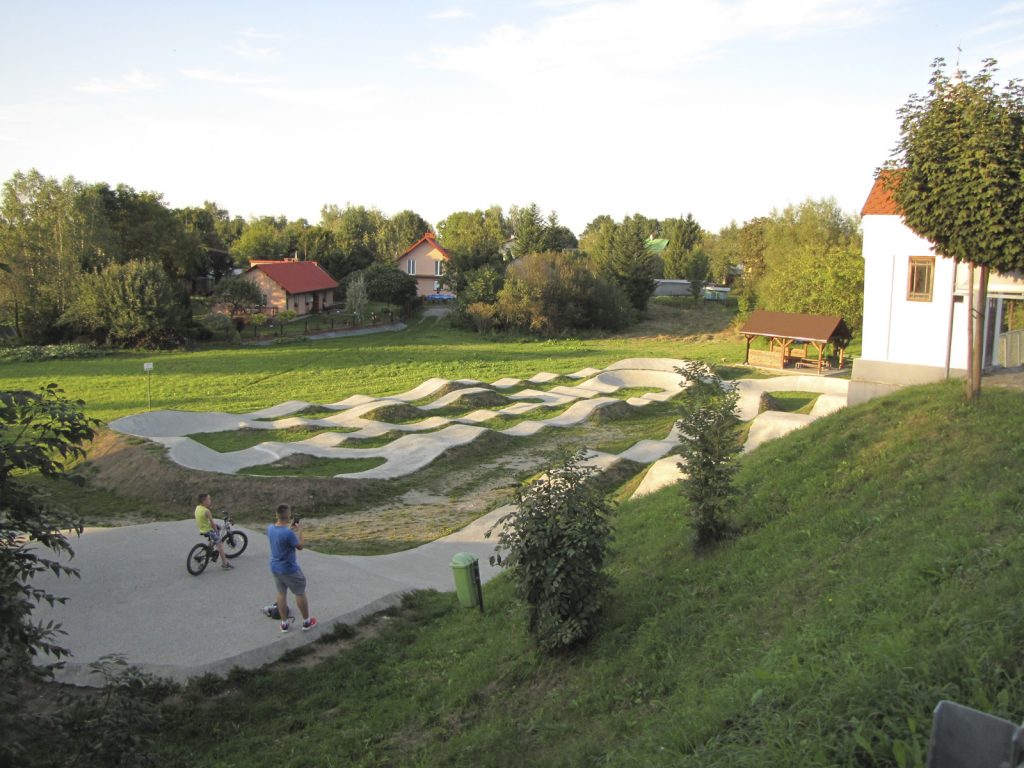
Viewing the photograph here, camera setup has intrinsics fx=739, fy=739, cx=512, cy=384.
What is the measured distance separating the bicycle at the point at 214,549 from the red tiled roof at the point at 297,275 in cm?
4628

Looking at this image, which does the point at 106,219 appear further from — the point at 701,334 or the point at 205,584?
the point at 205,584

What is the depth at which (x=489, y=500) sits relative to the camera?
16.8m

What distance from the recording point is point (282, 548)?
8.77m

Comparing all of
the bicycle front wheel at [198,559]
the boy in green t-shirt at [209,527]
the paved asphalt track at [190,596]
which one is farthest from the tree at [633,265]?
the bicycle front wheel at [198,559]

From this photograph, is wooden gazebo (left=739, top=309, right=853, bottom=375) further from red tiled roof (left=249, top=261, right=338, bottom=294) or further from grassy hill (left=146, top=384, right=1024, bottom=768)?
Answer: red tiled roof (left=249, top=261, right=338, bottom=294)

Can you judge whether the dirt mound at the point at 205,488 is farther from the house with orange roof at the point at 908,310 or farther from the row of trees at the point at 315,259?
the row of trees at the point at 315,259

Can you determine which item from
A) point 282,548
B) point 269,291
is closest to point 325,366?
point 269,291

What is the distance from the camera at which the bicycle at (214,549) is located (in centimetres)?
1089

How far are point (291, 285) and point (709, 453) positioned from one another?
53.0m

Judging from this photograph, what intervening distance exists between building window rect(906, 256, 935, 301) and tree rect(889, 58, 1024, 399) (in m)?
5.39

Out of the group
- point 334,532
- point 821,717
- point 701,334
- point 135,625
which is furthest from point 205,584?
point 701,334

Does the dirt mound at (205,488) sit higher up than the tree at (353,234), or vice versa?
the tree at (353,234)

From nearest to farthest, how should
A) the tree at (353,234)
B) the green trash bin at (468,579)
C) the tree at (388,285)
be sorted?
1. the green trash bin at (468,579)
2. the tree at (388,285)
3. the tree at (353,234)

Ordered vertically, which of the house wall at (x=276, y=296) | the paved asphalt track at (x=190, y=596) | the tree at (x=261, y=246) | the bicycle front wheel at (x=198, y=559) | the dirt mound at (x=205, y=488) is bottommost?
the dirt mound at (x=205, y=488)
